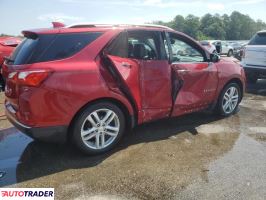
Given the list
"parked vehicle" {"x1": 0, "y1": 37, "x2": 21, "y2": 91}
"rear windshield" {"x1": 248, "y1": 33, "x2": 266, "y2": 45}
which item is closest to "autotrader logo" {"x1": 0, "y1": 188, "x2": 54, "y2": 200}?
"parked vehicle" {"x1": 0, "y1": 37, "x2": 21, "y2": 91}

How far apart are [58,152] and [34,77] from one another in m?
1.25

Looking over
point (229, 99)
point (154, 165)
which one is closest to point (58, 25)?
Result: point (154, 165)

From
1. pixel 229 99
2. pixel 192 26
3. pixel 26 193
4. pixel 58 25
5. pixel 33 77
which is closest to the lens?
pixel 26 193

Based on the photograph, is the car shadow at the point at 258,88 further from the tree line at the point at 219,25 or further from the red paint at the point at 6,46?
the tree line at the point at 219,25

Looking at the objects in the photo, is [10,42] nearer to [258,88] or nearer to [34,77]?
[34,77]

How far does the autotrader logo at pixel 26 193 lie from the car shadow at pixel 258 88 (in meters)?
6.72

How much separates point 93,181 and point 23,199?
0.77 metres

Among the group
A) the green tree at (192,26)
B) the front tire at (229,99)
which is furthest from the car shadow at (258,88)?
the green tree at (192,26)

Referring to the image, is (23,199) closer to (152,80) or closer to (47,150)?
(47,150)

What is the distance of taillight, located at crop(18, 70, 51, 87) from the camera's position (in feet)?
12.9

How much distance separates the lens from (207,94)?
5.91 metres

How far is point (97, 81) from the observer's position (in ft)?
14.2

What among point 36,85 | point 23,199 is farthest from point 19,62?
point 23,199

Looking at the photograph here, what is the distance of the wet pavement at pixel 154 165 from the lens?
3.69 meters
